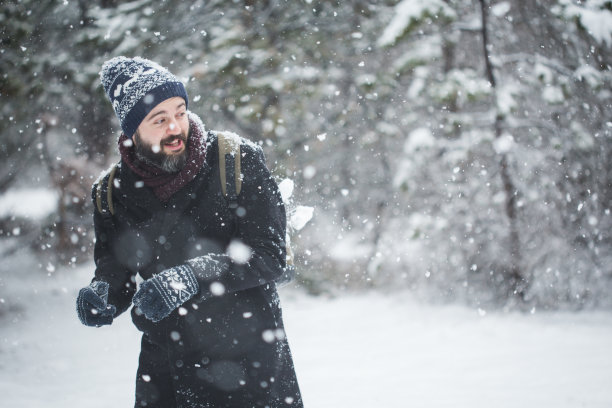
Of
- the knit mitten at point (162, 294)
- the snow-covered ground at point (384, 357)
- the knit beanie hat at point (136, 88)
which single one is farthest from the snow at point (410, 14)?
the knit mitten at point (162, 294)

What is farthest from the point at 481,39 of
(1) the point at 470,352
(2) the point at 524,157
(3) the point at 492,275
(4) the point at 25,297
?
(4) the point at 25,297

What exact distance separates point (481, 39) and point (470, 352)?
409 centimetres

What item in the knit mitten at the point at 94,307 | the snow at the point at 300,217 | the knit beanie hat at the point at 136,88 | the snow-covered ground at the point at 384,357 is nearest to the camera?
the knit mitten at the point at 94,307

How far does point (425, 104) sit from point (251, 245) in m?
4.59

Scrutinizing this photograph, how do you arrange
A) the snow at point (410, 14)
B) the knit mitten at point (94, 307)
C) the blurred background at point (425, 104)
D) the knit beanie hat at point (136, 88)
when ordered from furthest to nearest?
the blurred background at point (425, 104) → the snow at point (410, 14) → the knit beanie hat at point (136, 88) → the knit mitten at point (94, 307)

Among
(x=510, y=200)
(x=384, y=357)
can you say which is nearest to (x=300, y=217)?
(x=384, y=357)

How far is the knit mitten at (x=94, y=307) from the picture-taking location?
1771 millimetres

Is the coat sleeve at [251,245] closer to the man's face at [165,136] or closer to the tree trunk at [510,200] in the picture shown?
the man's face at [165,136]

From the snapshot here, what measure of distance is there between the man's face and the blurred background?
12.0 feet

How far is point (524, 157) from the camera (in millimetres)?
5871

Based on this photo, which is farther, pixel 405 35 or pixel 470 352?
pixel 405 35

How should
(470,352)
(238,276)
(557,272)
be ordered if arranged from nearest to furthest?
(238,276) → (470,352) → (557,272)

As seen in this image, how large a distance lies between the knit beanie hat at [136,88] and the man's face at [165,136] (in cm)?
3

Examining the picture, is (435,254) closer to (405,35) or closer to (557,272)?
(557,272)
